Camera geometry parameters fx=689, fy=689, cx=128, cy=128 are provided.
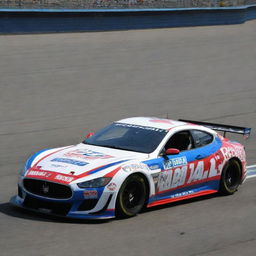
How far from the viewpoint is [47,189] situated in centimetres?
880

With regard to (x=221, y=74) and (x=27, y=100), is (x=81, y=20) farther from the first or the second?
(x=27, y=100)

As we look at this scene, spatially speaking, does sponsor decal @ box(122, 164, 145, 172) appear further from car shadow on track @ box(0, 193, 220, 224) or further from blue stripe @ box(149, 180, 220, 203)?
car shadow on track @ box(0, 193, 220, 224)

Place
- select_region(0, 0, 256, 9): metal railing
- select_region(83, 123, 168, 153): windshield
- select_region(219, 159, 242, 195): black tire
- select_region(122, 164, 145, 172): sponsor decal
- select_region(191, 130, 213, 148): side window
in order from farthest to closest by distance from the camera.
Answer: select_region(0, 0, 256, 9): metal railing < select_region(219, 159, 242, 195): black tire < select_region(191, 130, 213, 148): side window < select_region(83, 123, 168, 153): windshield < select_region(122, 164, 145, 172): sponsor decal

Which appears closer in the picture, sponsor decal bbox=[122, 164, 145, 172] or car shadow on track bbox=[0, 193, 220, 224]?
car shadow on track bbox=[0, 193, 220, 224]

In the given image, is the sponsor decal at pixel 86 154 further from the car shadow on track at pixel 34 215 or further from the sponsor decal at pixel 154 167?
the car shadow on track at pixel 34 215

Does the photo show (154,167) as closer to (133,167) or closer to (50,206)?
(133,167)

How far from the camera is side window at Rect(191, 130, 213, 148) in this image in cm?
1064

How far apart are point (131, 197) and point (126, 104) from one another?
1055 cm

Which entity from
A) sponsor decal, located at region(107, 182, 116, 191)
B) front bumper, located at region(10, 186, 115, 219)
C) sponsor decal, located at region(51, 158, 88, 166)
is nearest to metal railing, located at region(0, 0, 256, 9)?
sponsor decal, located at region(51, 158, 88, 166)

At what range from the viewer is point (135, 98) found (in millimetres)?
20344

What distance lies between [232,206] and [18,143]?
6037 mm

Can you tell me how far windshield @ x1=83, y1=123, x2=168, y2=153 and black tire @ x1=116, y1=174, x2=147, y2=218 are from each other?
0.70 meters

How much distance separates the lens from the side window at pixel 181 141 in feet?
33.7

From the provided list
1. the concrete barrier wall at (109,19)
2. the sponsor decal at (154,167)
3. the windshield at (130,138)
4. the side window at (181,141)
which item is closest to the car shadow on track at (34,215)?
the sponsor decal at (154,167)
